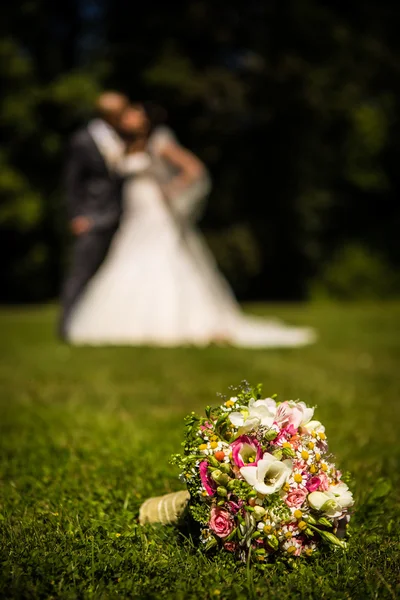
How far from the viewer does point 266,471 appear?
1799mm

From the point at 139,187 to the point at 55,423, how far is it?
5604 mm

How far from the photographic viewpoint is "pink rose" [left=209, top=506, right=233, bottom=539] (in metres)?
1.84

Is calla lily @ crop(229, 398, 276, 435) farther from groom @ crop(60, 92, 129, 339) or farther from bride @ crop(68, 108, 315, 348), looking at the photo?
groom @ crop(60, 92, 129, 339)

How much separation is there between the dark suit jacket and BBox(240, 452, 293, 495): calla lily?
754cm

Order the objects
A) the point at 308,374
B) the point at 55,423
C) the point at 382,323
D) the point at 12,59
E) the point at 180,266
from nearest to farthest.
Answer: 1. the point at 55,423
2. the point at 308,374
3. the point at 180,266
4. the point at 382,323
5. the point at 12,59

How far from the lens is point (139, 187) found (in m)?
8.94

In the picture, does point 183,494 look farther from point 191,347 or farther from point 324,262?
point 324,262

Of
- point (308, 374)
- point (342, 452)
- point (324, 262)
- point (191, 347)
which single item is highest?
point (342, 452)

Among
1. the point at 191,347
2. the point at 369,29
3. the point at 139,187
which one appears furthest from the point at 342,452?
the point at 369,29

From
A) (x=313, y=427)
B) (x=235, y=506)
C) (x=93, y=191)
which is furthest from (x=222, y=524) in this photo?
(x=93, y=191)

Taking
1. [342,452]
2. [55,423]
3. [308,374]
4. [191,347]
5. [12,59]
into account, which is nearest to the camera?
[342,452]

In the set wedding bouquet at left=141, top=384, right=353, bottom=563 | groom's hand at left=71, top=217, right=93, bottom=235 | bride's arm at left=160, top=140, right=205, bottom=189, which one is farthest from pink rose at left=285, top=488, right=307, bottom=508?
groom's hand at left=71, top=217, right=93, bottom=235

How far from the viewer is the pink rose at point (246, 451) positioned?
1.84 meters

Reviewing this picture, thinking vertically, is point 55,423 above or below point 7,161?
above
